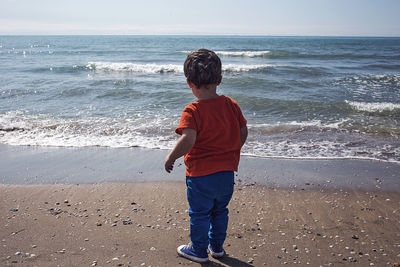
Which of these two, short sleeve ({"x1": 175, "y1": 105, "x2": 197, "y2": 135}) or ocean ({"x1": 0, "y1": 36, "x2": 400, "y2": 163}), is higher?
short sleeve ({"x1": 175, "y1": 105, "x2": 197, "y2": 135})

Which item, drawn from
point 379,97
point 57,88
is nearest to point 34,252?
point 57,88

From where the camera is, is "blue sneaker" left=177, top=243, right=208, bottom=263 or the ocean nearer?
"blue sneaker" left=177, top=243, right=208, bottom=263

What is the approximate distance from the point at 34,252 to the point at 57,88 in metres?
11.6

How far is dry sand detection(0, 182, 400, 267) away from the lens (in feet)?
8.61

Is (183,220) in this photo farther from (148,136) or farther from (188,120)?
(148,136)

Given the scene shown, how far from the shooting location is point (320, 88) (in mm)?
13227

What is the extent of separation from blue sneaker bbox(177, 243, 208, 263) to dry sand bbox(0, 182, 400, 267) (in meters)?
0.05

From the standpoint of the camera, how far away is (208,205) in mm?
2383

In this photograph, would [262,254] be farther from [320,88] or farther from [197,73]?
[320,88]

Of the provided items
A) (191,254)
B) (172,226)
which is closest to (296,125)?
(172,226)

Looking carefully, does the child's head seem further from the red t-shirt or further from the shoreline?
the shoreline

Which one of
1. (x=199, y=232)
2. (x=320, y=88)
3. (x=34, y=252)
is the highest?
(x=320, y=88)

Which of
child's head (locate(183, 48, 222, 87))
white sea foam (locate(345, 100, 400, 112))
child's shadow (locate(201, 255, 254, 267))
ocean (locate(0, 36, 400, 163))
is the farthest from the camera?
white sea foam (locate(345, 100, 400, 112))

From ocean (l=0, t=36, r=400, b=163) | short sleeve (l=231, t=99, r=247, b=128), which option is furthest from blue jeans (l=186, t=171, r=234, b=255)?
ocean (l=0, t=36, r=400, b=163)
